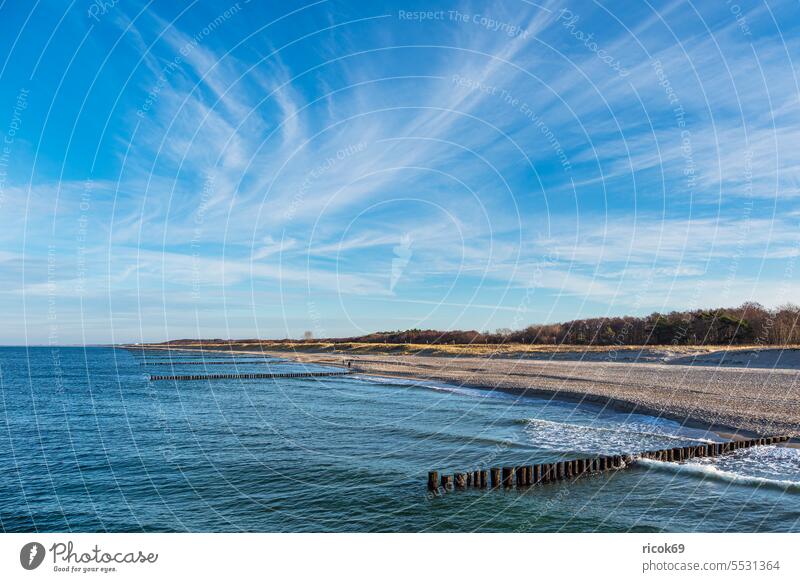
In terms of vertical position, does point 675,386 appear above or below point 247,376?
above

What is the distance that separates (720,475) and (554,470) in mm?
6420

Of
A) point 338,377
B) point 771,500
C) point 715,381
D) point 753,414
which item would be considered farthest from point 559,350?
point 771,500

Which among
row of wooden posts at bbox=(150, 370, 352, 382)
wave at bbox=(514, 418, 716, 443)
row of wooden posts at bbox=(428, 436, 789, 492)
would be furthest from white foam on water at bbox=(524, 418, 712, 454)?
row of wooden posts at bbox=(150, 370, 352, 382)

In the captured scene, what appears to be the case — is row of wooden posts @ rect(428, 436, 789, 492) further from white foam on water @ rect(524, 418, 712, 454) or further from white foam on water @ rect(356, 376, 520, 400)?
white foam on water @ rect(356, 376, 520, 400)

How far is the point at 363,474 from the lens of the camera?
2339 centimetres

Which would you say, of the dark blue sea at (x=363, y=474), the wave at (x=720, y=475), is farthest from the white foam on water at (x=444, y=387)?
the wave at (x=720, y=475)

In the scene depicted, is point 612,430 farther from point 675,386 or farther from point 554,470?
point 675,386

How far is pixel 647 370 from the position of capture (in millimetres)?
65000

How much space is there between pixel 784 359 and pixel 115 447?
2756 inches

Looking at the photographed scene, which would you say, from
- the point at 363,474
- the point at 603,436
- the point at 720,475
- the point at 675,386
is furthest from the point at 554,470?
the point at 675,386

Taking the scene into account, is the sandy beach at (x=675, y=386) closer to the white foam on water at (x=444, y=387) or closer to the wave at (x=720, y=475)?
the white foam on water at (x=444, y=387)

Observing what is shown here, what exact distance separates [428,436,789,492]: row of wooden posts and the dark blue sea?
0.51 metres

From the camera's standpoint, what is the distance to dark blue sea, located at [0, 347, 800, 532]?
1778 cm
